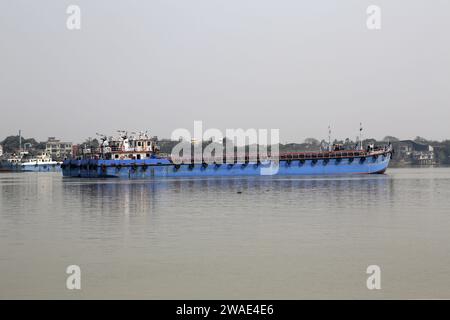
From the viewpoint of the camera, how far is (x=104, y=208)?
3247 centimetres

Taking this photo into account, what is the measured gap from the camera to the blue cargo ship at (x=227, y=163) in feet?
271

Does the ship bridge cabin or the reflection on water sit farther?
the ship bridge cabin

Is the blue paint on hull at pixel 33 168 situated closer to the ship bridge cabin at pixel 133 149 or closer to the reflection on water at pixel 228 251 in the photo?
the ship bridge cabin at pixel 133 149

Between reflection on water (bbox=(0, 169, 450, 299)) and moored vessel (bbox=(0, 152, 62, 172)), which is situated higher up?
reflection on water (bbox=(0, 169, 450, 299))

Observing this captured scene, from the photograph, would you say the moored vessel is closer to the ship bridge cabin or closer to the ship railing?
the ship bridge cabin

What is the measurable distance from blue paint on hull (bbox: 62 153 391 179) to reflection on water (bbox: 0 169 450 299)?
2030 inches

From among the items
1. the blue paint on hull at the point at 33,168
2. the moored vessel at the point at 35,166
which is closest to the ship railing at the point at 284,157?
the blue paint on hull at the point at 33,168

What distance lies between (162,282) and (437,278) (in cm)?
652

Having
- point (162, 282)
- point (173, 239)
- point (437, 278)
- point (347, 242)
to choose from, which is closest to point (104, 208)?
point (173, 239)

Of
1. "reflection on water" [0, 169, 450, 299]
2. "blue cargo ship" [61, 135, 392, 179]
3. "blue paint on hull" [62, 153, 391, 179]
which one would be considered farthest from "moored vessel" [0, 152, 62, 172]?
"reflection on water" [0, 169, 450, 299]

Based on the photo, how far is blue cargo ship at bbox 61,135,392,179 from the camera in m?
82.7

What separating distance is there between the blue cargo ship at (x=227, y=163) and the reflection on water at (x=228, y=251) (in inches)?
2037

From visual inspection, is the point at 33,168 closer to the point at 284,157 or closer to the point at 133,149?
the point at 133,149
